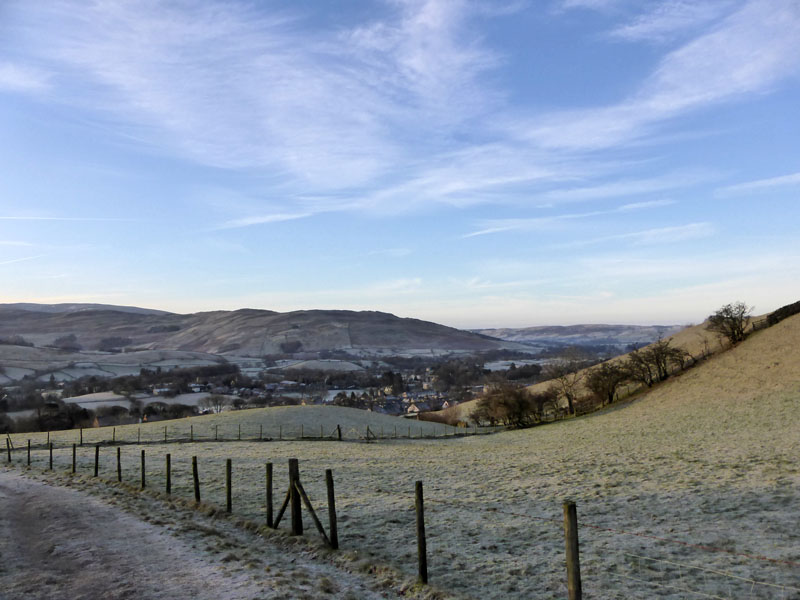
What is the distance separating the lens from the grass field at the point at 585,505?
33.5ft

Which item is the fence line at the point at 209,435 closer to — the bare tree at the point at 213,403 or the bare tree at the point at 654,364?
the bare tree at the point at 654,364

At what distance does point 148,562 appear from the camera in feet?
37.8

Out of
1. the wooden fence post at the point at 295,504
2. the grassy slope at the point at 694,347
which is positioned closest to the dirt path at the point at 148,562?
the wooden fence post at the point at 295,504

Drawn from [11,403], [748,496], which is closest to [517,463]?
[748,496]

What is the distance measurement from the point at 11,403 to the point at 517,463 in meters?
132

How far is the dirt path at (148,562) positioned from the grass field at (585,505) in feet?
4.56

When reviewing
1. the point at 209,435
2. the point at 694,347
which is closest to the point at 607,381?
the point at 694,347

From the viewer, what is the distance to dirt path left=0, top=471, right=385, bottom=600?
32.4 feet

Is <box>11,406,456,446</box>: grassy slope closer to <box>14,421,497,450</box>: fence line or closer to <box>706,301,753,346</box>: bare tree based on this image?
<box>14,421,497,450</box>: fence line

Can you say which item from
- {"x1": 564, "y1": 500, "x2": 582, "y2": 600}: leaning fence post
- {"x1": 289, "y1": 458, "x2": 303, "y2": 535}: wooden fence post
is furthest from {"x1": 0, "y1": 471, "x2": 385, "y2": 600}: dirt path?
{"x1": 564, "y1": 500, "x2": 582, "y2": 600}: leaning fence post

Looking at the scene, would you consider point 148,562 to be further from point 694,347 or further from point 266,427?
point 694,347

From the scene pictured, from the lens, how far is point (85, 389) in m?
170

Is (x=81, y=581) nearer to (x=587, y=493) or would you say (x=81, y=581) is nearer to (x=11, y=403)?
(x=587, y=493)

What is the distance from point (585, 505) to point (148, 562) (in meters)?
12.1
